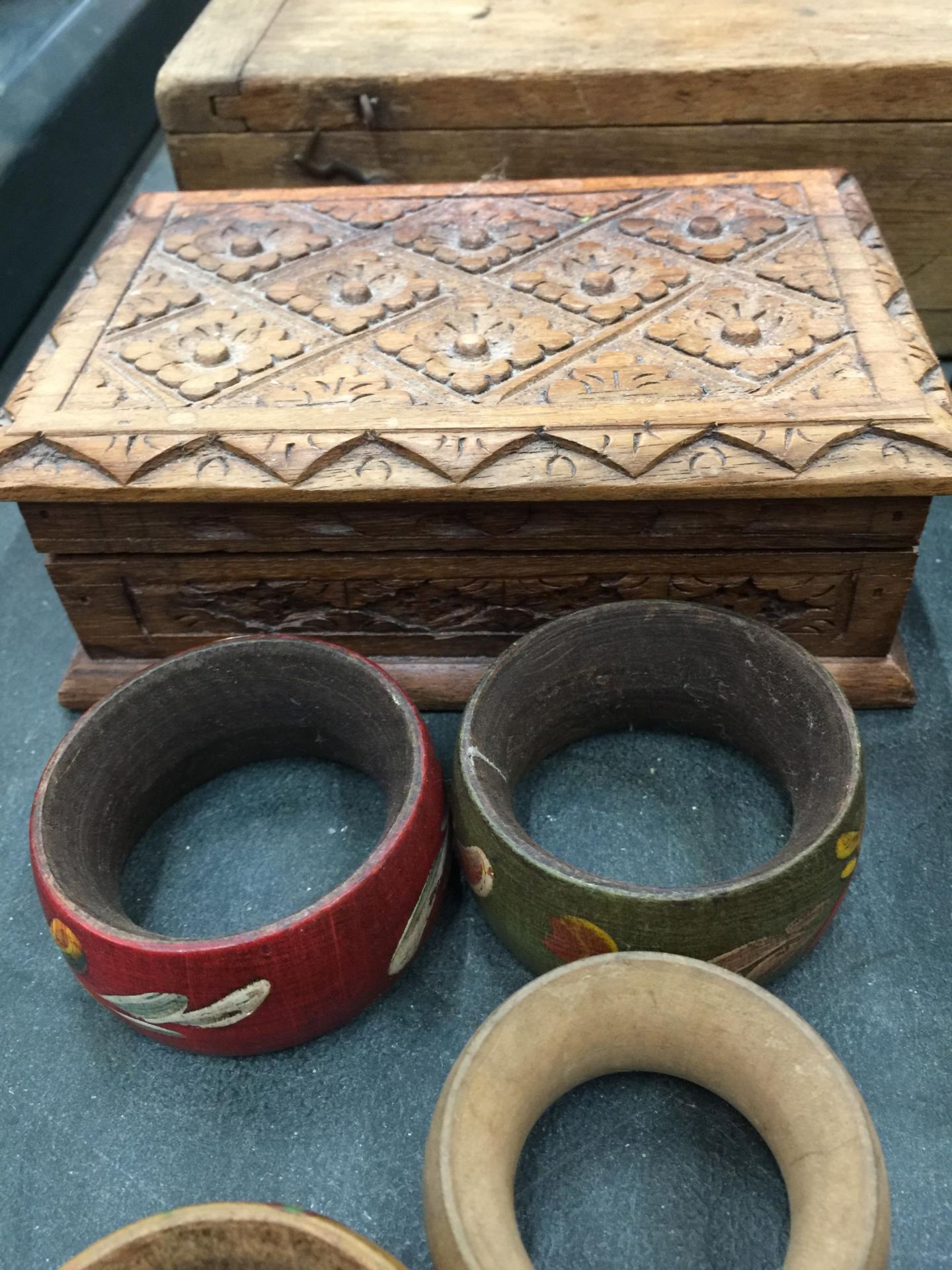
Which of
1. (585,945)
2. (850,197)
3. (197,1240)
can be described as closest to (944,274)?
(850,197)

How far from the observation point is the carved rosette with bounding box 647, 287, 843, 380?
3.76 ft

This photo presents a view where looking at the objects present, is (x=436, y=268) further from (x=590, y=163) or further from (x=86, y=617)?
(x=86, y=617)

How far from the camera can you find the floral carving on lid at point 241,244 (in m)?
1.34

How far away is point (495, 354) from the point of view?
1188 mm

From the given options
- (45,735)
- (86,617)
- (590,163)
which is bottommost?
(45,735)

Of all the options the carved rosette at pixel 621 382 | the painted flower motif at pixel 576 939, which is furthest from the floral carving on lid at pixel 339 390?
the painted flower motif at pixel 576 939

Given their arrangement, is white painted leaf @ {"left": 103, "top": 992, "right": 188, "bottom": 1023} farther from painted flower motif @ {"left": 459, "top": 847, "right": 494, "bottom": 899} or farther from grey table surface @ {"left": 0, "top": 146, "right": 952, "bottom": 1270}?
painted flower motif @ {"left": 459, "top": 847, "right": 494, "bottom": 899}

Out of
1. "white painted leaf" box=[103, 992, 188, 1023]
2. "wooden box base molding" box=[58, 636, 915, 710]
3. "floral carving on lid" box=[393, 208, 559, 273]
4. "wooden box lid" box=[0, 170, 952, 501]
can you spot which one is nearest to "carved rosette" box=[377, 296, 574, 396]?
"wooden box lid" box=[0, 170, 952, 501]

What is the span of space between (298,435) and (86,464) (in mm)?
219

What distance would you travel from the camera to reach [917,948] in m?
1.10

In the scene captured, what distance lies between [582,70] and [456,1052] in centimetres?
127

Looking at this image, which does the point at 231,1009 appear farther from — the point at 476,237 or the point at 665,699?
the point at 476,237

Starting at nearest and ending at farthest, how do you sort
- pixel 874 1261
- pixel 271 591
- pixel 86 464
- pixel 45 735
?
pixel 874 1261 < pixel 86 464 < pixel 271 591 < pixel 45 735

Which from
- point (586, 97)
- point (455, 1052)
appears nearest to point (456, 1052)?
point (455, 1052)
